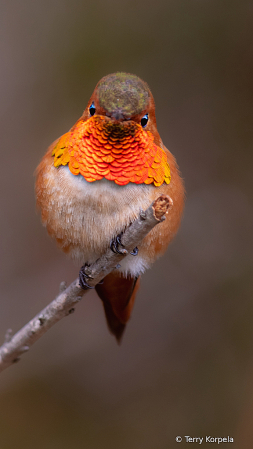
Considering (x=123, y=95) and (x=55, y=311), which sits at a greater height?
(x=123, y=95)

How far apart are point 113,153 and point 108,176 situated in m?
0.12

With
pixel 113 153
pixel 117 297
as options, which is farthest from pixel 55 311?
pixel 113 153

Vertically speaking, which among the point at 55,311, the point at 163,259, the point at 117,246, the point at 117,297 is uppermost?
the point at 163,259

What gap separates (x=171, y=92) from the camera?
3.95m

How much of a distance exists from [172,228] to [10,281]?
2181 mm

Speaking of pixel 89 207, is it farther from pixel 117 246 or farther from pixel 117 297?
pixel 117 297

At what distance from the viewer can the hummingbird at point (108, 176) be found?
1883 millimetres

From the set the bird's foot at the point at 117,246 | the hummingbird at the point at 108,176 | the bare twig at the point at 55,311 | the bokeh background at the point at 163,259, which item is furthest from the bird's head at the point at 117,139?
the bokeh background at the point at 163,259

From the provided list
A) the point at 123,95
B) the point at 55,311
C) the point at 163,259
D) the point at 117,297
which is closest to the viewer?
the point at 123,95

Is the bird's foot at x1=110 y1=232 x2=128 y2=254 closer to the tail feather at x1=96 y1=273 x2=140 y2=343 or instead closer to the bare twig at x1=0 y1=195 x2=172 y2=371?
the bare twig at x1=0 y1=195 x2=172 y2=371

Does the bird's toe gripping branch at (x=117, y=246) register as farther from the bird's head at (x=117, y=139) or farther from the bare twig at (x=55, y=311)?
the bird's head at (x=117, y=139)

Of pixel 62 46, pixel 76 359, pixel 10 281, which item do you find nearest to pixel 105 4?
pixel 62 46

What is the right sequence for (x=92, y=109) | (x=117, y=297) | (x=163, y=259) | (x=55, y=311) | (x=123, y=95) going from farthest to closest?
1. (x=163, y=259)
2. (x=117, y=297)
3. (x=55, y=311)
4. (x=92, y=109)
5. (x=123, y=95)

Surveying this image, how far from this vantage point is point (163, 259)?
4023mm
